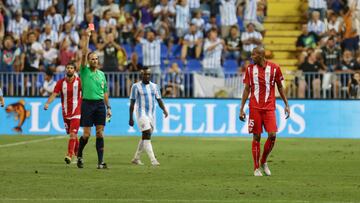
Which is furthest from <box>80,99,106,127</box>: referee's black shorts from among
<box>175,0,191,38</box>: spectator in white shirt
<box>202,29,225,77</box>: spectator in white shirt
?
<box>175,0,191,38</box>: spectator in white shirt

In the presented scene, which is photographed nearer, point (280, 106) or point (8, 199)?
point (8, 199)

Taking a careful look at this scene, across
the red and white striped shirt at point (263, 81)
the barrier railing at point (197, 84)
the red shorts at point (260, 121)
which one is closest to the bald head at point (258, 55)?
the red and white striped shirt at point (263, 81)

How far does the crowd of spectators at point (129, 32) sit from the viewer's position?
3412 cm

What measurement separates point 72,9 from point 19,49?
98.7 inches

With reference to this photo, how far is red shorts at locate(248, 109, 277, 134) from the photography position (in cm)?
1784

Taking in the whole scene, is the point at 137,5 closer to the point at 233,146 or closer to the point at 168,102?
the point at 168,102

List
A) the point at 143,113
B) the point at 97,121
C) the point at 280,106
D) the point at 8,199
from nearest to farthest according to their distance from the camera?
the point at 8,199
the point at 97,121
the point at 143,113
the point at 280,106

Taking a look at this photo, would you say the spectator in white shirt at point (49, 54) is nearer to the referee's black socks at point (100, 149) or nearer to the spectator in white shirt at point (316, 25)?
the spectator in white shirt at point (316, 25)

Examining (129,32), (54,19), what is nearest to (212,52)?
(129,32)

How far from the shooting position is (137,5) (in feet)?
119

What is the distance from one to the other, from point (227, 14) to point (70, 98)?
48.6ft

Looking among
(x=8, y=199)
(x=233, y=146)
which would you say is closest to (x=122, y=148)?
(x=233, y=146)

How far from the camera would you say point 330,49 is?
33.2 meters

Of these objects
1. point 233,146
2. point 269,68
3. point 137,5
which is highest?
point 137,5
